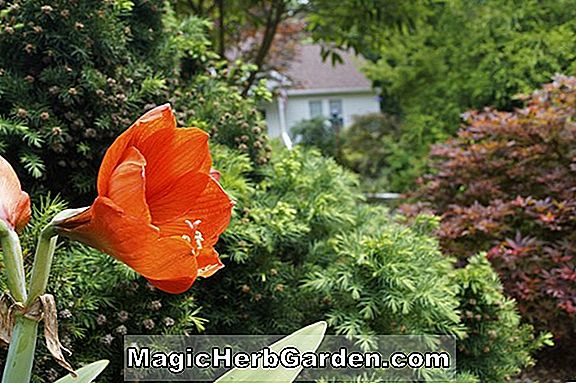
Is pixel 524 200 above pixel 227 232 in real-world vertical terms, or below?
below

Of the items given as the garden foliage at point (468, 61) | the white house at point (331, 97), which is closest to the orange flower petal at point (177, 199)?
the garden foliage at point (468, 61)

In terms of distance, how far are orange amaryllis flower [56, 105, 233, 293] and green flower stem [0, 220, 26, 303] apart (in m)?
0.04

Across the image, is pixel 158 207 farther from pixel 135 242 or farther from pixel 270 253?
pixel 270 253

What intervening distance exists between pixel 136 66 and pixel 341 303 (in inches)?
33.9

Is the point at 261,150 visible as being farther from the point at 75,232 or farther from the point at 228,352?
the point at 75,232

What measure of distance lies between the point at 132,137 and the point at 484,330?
1.73 meters

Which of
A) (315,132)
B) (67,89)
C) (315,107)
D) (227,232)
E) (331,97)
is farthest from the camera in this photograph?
(315,107)

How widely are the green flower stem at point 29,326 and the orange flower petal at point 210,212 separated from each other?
13 centimetres

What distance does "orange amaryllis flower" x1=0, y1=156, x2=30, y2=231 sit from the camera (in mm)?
599

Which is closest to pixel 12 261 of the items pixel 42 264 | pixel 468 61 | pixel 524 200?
pixel 42 264

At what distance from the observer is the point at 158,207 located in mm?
631

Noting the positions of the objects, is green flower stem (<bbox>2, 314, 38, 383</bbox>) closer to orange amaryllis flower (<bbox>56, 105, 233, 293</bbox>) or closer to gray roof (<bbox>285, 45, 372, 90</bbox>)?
orange amaryllis flower (<bbox>56, 105, 233, 293</bbox>)

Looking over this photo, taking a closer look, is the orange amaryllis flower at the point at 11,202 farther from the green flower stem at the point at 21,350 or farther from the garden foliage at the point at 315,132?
the garden foliage at the point at 315,132

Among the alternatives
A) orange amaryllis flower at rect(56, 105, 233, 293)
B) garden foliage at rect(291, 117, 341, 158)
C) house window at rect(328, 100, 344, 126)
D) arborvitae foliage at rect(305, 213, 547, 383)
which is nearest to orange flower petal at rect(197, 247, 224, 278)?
orange amaryllis flower at rect(56, 105, 233, 293)
